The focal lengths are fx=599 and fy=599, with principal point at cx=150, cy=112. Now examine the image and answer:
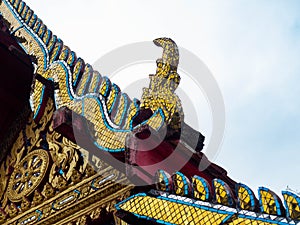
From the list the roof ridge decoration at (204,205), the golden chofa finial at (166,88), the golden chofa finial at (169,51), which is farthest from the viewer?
the golden chofa finial at (169,51)

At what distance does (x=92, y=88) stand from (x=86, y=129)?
1.68 feet

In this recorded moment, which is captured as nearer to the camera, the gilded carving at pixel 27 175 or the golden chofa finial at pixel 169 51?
the golden chofa finial at pixel 169 51

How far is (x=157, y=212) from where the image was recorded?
3416 mm

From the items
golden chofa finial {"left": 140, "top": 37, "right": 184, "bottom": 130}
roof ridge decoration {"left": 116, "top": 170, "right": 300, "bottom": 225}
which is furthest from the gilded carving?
roof ridge decoration {"left": 116, "top": 170, "right": 300, "bottom": 225}

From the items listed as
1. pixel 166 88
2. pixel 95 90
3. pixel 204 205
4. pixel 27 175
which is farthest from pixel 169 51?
pixel 27 175

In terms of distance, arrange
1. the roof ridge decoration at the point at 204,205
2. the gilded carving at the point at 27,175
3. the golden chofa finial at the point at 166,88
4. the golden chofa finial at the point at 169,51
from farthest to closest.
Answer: the gilded carving at the point at 27,175
the golden chofa finial at the point at 169,51
the golden chofa finial at the point at 166,88
the roof ridge decoration at the point at 204,205

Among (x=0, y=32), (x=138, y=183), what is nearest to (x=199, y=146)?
(x=138, y=183)

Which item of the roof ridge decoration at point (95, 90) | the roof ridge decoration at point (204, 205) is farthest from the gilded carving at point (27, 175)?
the roof ridge decoration at point (204, 205)

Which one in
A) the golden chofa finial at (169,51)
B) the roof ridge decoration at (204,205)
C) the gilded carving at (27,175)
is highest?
the golden chofa finial at (169,51)

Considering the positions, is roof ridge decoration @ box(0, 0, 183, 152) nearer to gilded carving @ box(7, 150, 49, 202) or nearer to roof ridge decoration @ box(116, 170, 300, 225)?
gilded carving @ box(7, 150, 49, 202)

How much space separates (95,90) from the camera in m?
4.74

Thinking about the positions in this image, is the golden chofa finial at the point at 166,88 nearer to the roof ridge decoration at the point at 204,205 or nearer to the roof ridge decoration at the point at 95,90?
the roof ridge decoration at the point at 95,90

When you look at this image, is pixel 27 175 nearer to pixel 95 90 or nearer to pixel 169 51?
pixel 95 90

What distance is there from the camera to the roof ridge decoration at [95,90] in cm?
408
